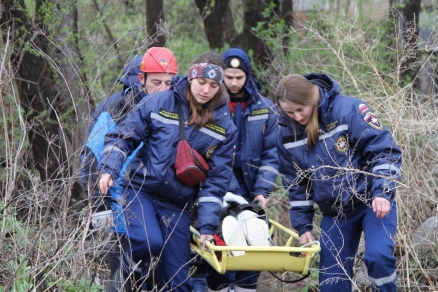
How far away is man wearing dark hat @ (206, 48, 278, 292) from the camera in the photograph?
6.75m

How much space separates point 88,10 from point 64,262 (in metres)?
7.25

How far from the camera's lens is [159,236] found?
5684 millimetres

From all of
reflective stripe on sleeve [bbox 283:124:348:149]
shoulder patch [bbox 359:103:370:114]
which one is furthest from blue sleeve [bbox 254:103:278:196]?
shoulder patch [bbox 359:103:370:114]

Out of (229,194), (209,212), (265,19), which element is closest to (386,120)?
(229,194)

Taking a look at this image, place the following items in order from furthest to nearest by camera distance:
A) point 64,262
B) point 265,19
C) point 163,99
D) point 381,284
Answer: point 265,19 → point 163,99 → point 381,284 → point 64,262

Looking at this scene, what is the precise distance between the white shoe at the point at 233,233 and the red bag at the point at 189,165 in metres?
0.40

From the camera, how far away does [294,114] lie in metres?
5.54

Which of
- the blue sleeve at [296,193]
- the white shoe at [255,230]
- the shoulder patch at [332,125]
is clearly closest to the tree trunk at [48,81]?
the white shoe at [255,230]

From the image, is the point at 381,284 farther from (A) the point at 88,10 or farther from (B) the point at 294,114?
(A) the point at 88,10

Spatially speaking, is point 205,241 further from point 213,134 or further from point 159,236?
point 213,134

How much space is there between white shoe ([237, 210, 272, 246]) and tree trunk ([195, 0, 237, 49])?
5.77 m

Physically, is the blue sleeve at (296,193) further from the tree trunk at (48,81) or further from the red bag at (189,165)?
the tree trunk at (48,81)

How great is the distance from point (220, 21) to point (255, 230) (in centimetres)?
610

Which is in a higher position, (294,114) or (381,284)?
(294,114)
